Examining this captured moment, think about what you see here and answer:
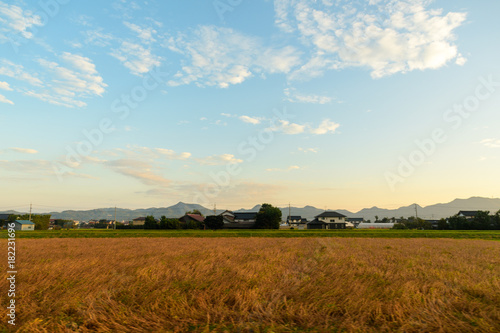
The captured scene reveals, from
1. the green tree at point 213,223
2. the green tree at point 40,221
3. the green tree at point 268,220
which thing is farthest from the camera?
the green tree at point 40,221

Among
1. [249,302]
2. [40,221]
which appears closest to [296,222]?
[40,221]

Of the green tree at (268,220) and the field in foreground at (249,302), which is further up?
the field in foreground at (249,302)

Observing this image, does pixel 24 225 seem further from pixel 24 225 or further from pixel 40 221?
pixel 40 221

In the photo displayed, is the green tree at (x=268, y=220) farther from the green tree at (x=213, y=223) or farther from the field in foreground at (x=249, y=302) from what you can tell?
the field in foreground at (x=249, y=302)

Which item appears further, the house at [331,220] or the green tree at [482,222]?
the house at [331,220]

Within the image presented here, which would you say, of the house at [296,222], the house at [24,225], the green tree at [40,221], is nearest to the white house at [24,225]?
the house at [24,225]

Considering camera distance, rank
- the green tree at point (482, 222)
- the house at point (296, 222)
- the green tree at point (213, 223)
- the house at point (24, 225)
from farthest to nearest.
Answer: the house at point (296, 222)
the house at point (24, 225)
the green tree at point (213, 223)
the green tree at point (482, 222)

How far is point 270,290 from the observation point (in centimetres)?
742

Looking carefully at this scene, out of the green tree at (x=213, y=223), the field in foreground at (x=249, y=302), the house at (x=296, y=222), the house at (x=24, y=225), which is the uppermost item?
the field in foreground at (x=249, y=302)

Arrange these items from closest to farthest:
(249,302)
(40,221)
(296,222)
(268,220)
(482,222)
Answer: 1. (249,302)
2. (482,222)
3. (268,220)
4. (40,221)
5. (296,222)

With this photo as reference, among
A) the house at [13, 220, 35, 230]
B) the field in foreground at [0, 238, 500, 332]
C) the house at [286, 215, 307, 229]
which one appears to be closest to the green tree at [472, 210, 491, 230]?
the house at [286, 215, 307, 229]

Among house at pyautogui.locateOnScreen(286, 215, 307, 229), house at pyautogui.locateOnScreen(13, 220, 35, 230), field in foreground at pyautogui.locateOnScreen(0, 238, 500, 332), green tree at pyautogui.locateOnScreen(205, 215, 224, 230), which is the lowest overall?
house at pyautogui.locateOnScreen(286, 215, 307, 229)

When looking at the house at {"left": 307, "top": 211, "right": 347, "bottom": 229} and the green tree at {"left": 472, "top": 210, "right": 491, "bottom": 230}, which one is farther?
the house at {"left": 307, "top": 211, "right": 347, "bottom": 229}

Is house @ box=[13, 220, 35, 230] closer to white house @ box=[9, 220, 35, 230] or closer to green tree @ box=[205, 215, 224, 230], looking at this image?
white house @ box=[9, 220, 35, 230]
